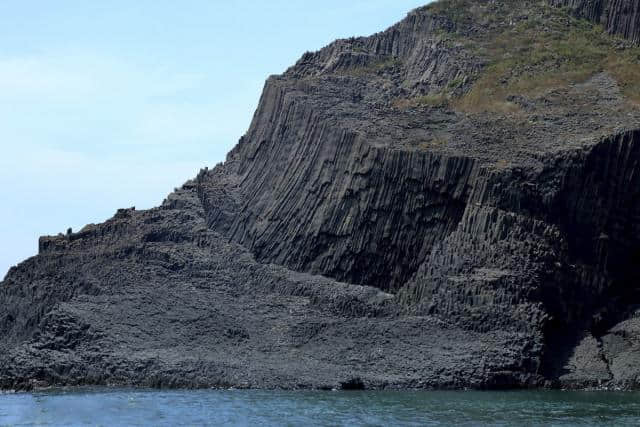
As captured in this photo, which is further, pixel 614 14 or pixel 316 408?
pixel 614 14

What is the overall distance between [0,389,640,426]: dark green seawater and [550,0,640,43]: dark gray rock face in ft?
98.6

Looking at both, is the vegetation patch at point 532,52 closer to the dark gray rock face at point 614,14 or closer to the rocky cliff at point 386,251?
the rocky cliff at point 386,251

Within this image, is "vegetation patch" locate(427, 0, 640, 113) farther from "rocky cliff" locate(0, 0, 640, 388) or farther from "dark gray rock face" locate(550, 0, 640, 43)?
"dark gray rock face" locate(550, 0, 640, 43)

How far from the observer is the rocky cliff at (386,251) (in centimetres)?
5700

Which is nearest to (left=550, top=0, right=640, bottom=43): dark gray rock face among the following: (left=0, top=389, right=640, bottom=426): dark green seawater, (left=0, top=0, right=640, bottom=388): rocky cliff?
(left=0, top=0, right=640, bottom=388): rocky cliff

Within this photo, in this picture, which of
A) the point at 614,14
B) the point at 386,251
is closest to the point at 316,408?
the point at 386,251

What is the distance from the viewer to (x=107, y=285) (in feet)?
208

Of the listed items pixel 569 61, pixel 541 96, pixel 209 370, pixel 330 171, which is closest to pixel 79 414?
pixel 209 370

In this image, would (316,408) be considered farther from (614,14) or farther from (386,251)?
(614,14)

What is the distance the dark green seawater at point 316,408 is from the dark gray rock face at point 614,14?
30039 millimetres

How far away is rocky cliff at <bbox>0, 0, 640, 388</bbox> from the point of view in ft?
187

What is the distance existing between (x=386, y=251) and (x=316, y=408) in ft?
56.9

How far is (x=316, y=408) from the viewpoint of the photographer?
4791 cm

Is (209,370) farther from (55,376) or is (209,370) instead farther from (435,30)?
(435,30)
